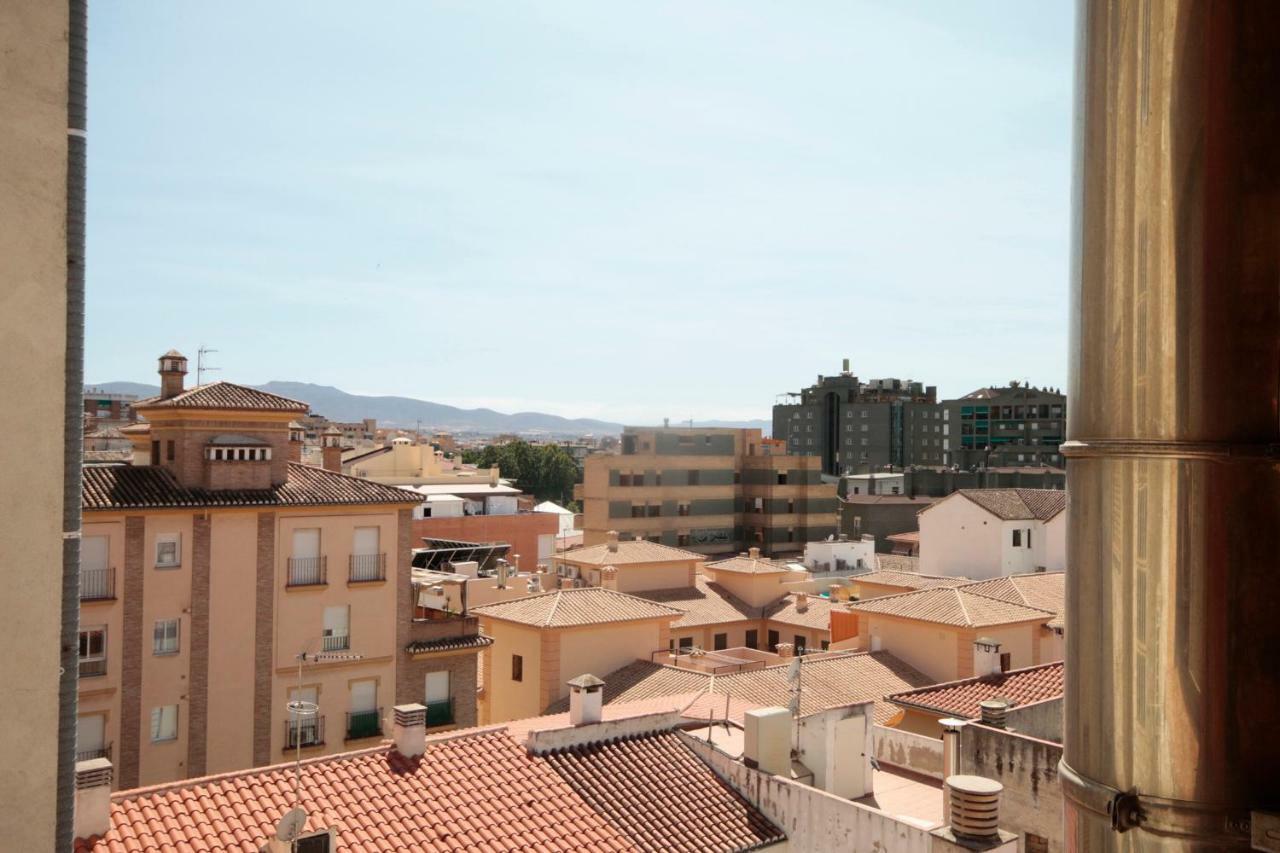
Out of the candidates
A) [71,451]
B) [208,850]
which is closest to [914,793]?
[208,850]

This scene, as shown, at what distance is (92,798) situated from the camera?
11133 millimetres

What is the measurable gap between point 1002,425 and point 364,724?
328ft

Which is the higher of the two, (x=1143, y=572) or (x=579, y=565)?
(x=1143, y=572)

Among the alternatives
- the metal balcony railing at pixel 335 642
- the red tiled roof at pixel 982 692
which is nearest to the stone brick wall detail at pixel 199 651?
the metal balcony railing at pixel 335 642

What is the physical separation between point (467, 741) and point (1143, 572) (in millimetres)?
13980

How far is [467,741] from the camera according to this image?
15.2 metres

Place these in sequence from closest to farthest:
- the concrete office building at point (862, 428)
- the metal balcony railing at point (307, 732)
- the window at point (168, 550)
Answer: the window at point (168, 550)
the metal balcony railing at point (307, 732)
the concrete office building at point (862, 428)

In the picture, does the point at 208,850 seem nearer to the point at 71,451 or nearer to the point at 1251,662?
the point at 71,451

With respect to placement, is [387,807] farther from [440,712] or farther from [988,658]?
[440,712]

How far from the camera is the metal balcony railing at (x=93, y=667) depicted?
990 inches

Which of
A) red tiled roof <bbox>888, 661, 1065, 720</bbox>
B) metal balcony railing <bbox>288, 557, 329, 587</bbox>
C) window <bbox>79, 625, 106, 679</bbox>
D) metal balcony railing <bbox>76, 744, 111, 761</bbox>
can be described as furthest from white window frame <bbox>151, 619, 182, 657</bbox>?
red tiled roof <bbox>888, 661, 1065, 720</bbox>

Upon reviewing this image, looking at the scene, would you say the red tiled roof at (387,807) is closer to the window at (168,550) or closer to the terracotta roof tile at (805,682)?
the terracotta roof tile at (805,682)

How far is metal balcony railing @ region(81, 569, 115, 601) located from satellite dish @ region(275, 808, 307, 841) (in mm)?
17261

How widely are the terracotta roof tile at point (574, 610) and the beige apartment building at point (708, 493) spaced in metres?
43.2
